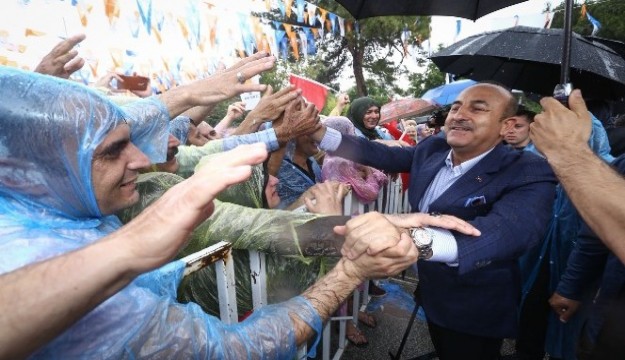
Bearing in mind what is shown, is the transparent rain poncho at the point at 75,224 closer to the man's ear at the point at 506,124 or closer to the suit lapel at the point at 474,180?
the suit lapel at the point at 474,180

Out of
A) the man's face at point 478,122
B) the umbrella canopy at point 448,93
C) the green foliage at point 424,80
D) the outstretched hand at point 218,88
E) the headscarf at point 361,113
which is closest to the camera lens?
the outstretched hand at point 218,88

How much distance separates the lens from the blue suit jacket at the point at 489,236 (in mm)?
1618

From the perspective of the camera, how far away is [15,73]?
1.01 m

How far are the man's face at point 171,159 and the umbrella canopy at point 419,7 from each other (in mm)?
1799

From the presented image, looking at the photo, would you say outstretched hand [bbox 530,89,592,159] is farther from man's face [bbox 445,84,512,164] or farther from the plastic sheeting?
the plastic sheeting

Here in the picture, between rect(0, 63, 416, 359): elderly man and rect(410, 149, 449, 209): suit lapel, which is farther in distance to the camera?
rect(410, 149, 449, 209): suit lapel

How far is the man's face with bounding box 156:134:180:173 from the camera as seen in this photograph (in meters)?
2.00

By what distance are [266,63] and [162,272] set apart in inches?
51.8

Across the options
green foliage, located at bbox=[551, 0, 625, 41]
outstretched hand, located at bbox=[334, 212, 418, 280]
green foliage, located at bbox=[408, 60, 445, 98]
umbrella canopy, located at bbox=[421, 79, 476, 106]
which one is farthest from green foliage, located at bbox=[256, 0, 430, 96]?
outstretched hand, located at bbox=[334, 212, 418, 280]

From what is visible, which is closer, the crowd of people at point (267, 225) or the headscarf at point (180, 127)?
the crowd of people at point (267, 225)

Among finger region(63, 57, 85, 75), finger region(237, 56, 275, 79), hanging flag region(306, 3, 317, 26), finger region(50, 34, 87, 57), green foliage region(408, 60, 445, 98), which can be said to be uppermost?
hanging flag region(306, 3, 317, 26)

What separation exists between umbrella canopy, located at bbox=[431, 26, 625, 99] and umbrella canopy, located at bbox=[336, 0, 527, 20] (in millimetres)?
276

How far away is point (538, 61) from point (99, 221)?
283cm

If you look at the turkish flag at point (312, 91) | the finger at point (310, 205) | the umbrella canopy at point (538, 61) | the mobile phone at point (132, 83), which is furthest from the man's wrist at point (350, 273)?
the turkish flag at point (312, 91)
